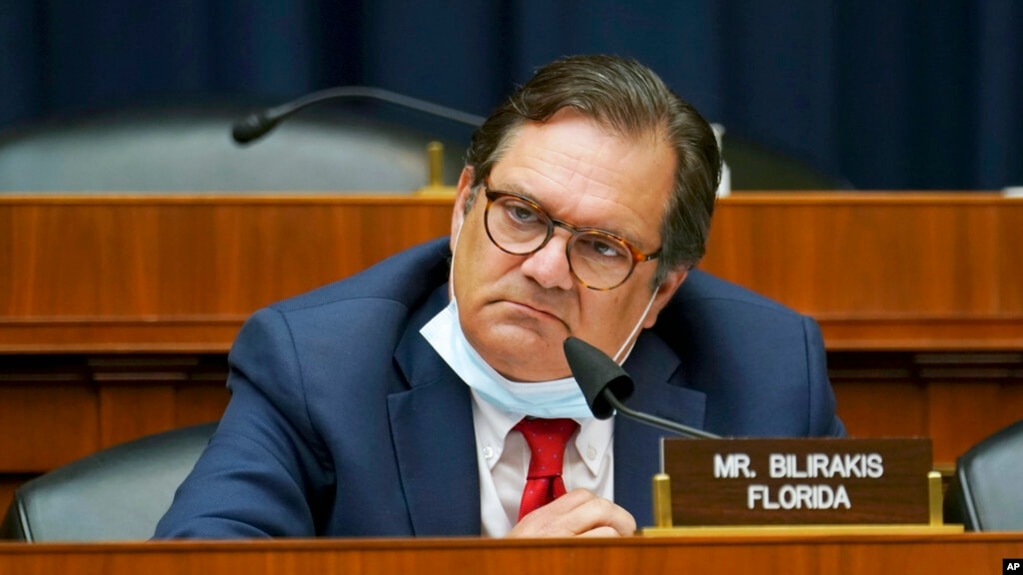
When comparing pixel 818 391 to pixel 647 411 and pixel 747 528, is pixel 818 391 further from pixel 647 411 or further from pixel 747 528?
pixel 747 528

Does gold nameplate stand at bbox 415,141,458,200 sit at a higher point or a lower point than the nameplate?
higher

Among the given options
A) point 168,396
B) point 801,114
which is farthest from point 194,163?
point 801,114

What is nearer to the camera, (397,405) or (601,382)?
(601,382)

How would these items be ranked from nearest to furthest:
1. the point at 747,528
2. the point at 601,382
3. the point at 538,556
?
the point at 538,556, the point at 747,528, the point at 601,382

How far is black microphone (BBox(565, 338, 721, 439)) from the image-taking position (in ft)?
4.41

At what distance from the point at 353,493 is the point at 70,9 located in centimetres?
234

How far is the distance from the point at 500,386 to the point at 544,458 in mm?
103

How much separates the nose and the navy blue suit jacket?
0.20 m

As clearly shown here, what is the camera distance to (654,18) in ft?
12.2

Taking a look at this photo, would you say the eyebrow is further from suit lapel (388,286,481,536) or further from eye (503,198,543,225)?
suit lapel (388,286,481,536)

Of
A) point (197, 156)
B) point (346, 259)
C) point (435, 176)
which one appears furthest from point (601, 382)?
point (197, 156)

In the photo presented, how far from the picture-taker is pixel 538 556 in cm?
106

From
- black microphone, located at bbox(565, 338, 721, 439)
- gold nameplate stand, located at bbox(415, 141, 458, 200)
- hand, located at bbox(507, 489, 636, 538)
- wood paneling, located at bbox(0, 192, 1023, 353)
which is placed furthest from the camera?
gold nameplate stand, located at bbox(415, 141, 458, 200)

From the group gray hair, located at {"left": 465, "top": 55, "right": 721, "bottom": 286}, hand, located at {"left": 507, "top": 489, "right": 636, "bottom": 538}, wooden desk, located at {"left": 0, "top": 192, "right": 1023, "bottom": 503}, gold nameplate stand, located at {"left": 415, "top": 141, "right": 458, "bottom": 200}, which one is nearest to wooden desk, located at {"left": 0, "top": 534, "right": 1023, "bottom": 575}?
hand, located at {"left": 507, "top": 489, "right": 636, "bottom": 538}
